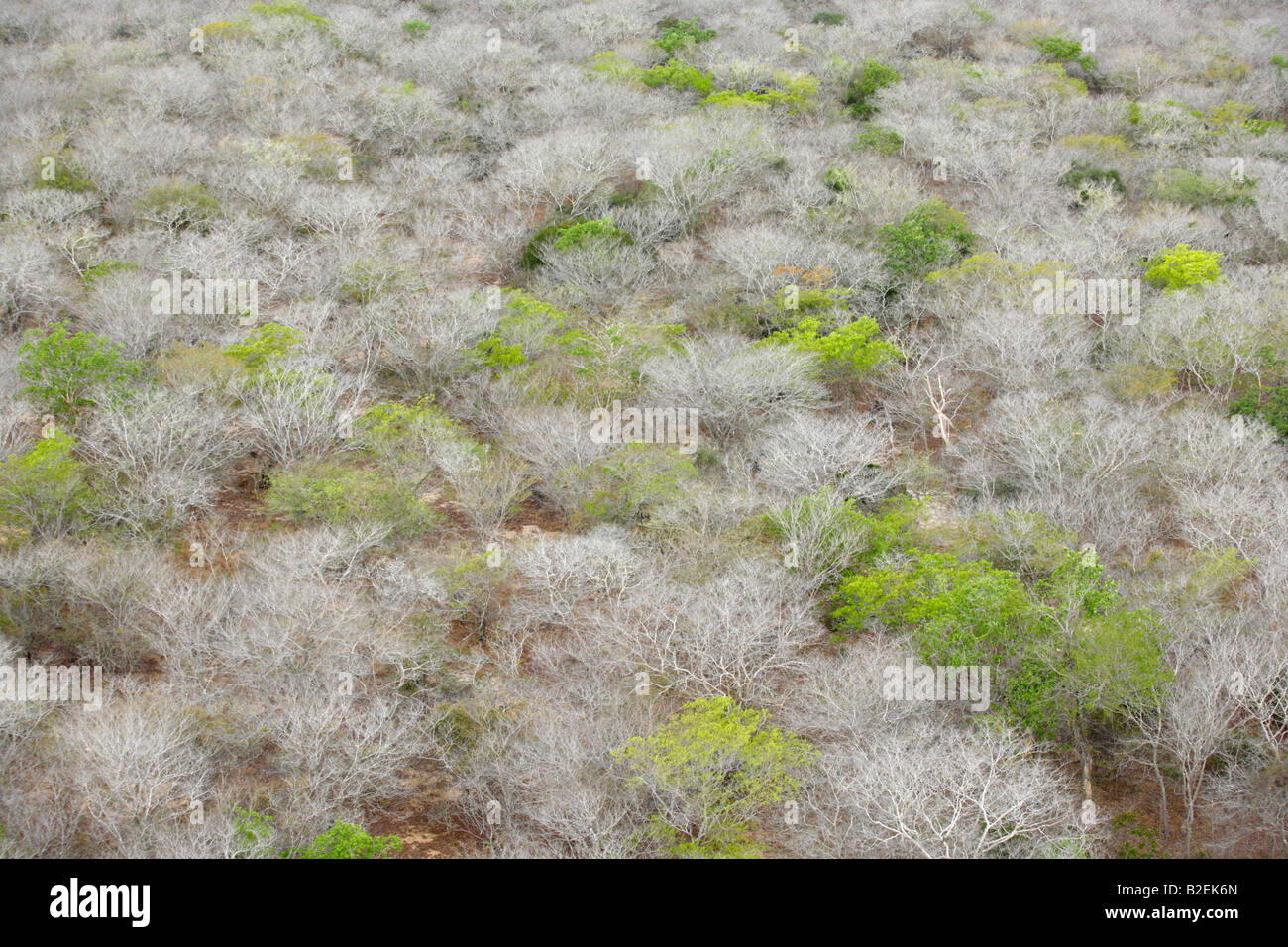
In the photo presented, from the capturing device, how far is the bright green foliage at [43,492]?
25266mm

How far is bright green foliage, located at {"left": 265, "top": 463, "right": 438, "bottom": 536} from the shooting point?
2684 centimetres

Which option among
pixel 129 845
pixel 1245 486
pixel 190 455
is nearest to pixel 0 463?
pixel 190 455

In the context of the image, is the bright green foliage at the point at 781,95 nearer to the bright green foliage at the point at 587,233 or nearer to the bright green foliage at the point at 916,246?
the bright green foliage at the point at 587,233

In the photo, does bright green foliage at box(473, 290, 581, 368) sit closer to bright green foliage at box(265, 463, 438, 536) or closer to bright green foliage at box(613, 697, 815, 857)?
bright green foliage at box(265, 463, 438, 536)

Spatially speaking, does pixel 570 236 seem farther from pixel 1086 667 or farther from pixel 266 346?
pixel 1086 667

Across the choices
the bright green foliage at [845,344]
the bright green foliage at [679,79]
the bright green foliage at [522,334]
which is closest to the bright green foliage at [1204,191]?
the bright green foliage at [845,344]

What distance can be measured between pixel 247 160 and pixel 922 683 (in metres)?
34.9

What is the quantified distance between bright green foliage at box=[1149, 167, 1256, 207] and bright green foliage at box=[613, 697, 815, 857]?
112ft

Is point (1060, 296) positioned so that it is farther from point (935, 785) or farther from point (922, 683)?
point (935, 785)

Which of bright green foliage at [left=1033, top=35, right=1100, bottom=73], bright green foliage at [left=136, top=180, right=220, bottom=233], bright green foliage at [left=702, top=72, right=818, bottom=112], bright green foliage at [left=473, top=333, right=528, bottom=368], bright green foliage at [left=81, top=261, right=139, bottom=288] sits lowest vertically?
bright green foliage at [left=473, top=333, right=528, bottom=368]

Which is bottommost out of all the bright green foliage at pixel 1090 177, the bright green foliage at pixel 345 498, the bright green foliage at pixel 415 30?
the bright green foliage at pixel 345 498

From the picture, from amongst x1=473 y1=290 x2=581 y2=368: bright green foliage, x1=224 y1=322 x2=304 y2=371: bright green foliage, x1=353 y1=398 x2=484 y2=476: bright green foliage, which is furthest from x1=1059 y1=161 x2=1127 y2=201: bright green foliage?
x1=224 y1=322 x2=304 y2=371: bright green foliage

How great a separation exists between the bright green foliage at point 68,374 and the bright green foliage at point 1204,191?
133ft

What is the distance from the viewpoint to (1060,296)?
3688 centimetres
